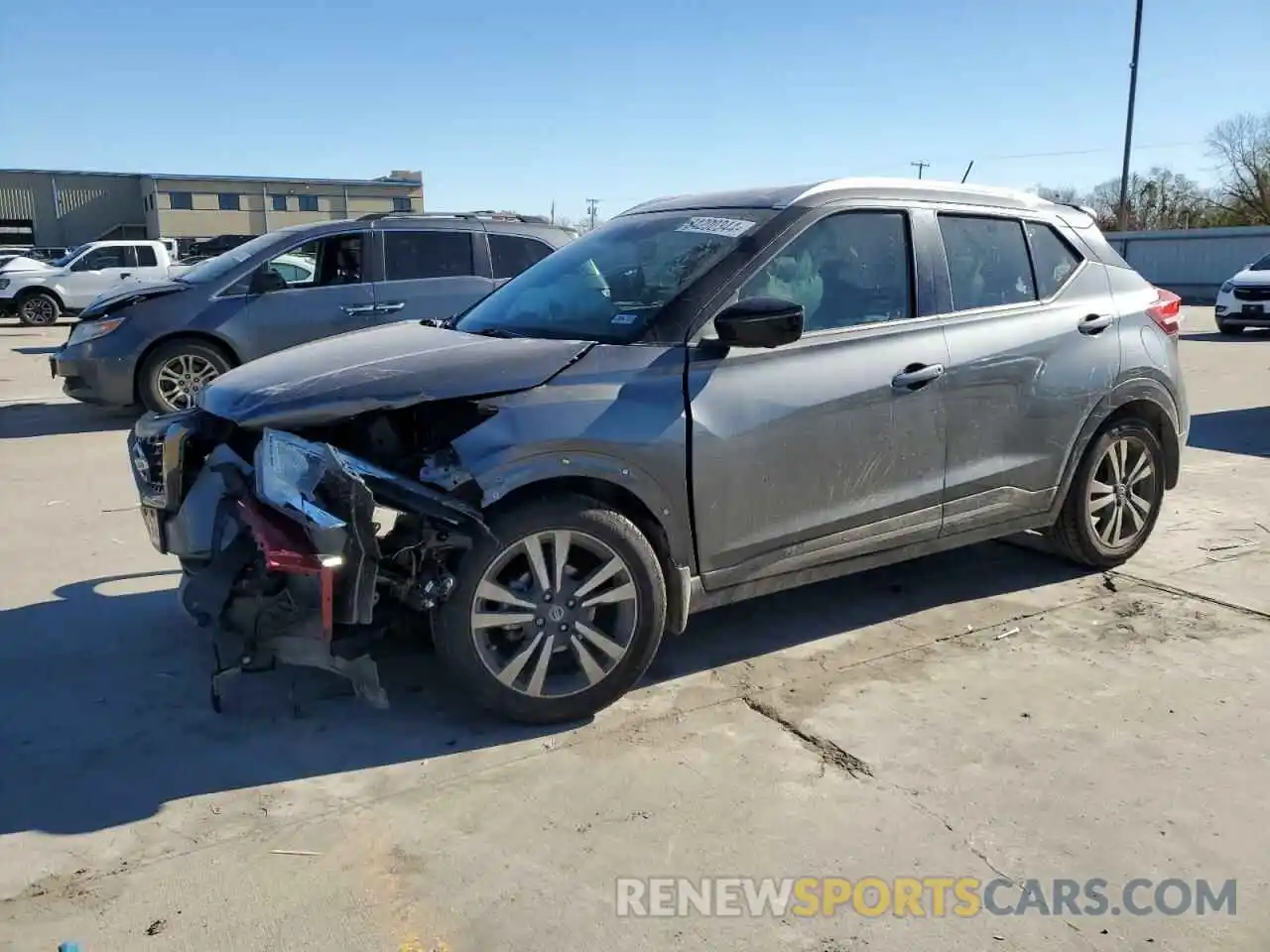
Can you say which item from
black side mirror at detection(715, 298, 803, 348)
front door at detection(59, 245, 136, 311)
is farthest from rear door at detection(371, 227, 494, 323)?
front door at detection(59, 245, 136, 311)

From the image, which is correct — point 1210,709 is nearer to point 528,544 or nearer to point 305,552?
point 528,544

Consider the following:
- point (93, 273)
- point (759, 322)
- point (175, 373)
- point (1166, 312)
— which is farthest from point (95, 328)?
point (93, 273)

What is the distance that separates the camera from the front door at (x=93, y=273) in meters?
23.3

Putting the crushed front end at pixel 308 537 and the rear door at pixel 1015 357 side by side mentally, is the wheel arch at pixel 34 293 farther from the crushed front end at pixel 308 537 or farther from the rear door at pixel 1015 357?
the rear door at pixel 1015 357

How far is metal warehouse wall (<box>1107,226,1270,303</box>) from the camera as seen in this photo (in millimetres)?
34469

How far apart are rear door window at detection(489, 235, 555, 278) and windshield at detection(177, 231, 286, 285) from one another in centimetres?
192

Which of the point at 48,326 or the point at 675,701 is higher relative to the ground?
the point at 48,326

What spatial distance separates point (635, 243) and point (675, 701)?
1958 mm

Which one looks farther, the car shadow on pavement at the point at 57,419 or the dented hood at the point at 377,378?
the car shadow on pavement at the point at 57,419

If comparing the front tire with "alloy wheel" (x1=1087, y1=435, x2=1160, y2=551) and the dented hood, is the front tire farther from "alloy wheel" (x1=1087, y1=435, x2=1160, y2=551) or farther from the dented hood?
"alloy wheel" (x1=1087, y1=435, x2=1160, y2=551)

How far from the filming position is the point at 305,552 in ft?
10.9

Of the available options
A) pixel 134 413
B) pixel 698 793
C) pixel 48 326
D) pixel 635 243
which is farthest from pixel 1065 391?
pixel 48 326

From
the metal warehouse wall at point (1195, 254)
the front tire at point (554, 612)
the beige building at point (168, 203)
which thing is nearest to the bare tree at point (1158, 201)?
the metal warehouse wall at point (1195, 254)

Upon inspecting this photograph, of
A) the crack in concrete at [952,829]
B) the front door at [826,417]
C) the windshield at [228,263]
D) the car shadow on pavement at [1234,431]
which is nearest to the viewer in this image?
the crack in concrete at [952,829]
